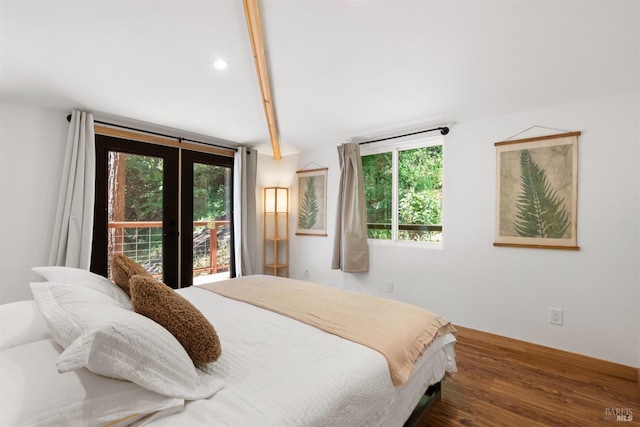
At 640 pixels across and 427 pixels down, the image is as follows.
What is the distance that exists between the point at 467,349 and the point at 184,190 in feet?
11.6

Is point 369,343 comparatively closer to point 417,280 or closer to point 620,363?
point 417,280

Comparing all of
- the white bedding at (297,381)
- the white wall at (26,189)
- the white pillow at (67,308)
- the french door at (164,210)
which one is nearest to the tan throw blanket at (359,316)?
the white bedding at (297,381)

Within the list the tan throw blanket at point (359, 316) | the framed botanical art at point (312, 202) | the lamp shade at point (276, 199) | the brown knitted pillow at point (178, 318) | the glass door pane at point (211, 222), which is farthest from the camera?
the lamp shade at point (276, 199)

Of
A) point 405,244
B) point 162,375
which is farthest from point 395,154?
point 162,375

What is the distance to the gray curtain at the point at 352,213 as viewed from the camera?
3523 mm

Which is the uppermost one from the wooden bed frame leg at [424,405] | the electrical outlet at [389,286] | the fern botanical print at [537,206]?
the fern botanical print at [537,206]

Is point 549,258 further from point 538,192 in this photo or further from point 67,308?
point 67,308

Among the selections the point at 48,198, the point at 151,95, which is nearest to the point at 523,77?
the point at 151,95

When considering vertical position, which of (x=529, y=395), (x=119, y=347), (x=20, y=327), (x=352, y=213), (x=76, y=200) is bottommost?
(x=529, y=395)

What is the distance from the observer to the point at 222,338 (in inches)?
53.1

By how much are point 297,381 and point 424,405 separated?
103cm

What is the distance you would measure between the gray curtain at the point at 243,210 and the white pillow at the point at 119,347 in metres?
2.89

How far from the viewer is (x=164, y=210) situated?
332 cm

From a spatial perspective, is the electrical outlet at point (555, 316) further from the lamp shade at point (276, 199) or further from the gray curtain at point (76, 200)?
the gray curtain at point (76, 200)
